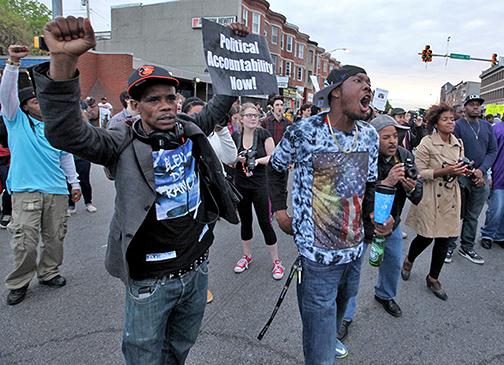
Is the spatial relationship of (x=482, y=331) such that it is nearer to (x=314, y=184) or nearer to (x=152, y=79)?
(x=314, y=184)

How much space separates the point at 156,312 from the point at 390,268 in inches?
91.4

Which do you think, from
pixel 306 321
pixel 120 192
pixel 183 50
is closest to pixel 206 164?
pixel 120 192

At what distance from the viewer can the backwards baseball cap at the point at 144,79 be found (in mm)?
1761

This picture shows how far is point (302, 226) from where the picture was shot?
2.16m

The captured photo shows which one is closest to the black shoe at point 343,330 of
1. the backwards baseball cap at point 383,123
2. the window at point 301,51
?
the backwards baseball cap at point 383,123

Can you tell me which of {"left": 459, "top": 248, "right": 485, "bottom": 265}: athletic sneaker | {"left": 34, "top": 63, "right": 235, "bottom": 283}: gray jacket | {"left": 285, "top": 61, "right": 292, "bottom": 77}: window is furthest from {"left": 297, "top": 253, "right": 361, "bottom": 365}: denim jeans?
{"left": 285, "top": 61, "right": 292, "bottom": 77}: window

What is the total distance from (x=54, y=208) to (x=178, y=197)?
2376 millimetres

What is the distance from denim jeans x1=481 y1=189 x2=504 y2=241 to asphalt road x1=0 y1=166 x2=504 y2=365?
99cm

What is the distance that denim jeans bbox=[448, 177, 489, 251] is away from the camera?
476 cm

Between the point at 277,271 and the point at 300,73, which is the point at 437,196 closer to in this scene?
the point at 277,271

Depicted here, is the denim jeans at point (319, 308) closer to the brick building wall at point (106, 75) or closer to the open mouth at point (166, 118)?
the open mouth at point (166, 118)

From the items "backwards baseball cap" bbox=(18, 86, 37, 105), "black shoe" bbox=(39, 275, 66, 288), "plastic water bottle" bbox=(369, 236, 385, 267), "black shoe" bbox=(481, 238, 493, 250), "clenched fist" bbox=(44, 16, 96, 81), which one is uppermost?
"clenched fist" bbox=(44, 16, 96, 81)

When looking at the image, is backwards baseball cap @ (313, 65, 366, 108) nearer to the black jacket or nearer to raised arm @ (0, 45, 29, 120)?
the black jacket

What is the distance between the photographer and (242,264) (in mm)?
4184
